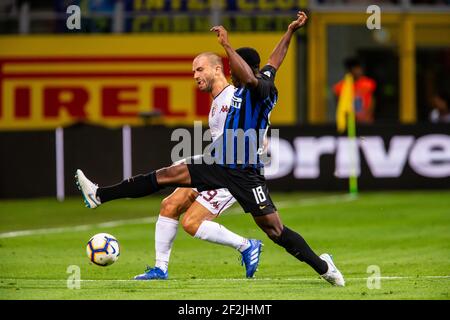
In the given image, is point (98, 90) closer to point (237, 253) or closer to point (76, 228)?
point (76, 228)

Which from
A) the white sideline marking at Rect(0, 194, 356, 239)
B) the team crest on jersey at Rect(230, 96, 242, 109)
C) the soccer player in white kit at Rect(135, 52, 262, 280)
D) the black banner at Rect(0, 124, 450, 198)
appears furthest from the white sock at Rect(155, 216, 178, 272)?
the black banner at Rect(0, 124, 450, 198)

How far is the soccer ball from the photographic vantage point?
11164mm

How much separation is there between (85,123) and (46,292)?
12579mm

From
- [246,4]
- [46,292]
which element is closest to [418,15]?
[246,4]

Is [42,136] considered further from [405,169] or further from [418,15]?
[418,15]

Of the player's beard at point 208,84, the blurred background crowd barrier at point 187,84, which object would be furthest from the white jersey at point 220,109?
the blurred background crowd barrier at point 187,84

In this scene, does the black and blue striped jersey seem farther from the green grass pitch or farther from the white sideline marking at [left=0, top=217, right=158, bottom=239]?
the white sideline marking at [left=0, top=217, right=158, bottom=239]

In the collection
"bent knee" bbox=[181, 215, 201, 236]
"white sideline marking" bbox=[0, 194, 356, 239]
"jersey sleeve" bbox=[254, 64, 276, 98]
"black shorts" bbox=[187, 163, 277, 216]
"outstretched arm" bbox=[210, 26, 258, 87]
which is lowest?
"white sideline marking" bbox=[0, 194, 356, 239]

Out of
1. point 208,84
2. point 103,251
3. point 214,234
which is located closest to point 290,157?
point 214,234

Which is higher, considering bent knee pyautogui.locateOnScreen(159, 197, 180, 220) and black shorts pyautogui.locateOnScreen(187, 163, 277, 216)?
black shorts pyautogui.locateOnScreen(187, 163, 277, 216)

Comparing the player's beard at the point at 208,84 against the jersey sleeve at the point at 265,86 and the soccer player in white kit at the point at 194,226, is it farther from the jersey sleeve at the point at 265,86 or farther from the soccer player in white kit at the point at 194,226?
the jersey sleeve at the point at 265,86

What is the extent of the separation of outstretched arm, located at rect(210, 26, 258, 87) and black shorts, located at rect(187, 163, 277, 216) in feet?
2.69

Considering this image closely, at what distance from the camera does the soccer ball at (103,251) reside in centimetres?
1116

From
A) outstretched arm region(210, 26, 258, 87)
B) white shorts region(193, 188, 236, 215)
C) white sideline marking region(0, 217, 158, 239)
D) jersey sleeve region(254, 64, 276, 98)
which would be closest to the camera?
outstretched arm region(210, 26, 258, 87)
